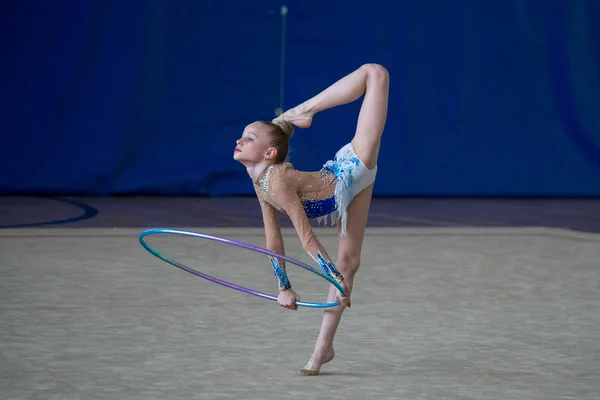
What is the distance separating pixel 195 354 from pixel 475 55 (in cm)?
531

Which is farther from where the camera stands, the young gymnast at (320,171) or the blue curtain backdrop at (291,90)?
the blue curtain backdrop at (291,90)

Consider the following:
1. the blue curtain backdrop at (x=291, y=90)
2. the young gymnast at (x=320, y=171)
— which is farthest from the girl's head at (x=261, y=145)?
the blue curtain backdrop at (x=291, y=90)

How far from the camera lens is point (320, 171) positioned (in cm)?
254

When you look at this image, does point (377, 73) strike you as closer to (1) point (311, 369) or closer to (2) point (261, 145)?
(2) point (261, 145)

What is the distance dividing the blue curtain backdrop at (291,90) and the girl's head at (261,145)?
4.74m

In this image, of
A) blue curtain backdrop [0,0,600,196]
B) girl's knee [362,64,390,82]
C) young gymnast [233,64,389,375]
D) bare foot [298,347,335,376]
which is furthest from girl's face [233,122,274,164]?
blue curtain backdrop [0,0,600,196]

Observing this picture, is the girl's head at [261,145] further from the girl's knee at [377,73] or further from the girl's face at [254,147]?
the girl's knee at [377,73]

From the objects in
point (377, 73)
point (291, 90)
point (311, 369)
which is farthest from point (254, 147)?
point (291, 90)

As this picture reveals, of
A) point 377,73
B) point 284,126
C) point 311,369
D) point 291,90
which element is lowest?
point 311,369

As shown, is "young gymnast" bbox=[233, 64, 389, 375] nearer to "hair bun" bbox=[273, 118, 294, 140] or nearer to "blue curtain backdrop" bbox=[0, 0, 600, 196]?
"hair bun" bbox=[273, 118, 294, 140]

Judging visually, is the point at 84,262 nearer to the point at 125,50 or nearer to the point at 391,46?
the point at 125,50

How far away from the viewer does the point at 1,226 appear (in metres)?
5.43

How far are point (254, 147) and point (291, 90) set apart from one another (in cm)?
484

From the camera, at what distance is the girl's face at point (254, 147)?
2506mm
